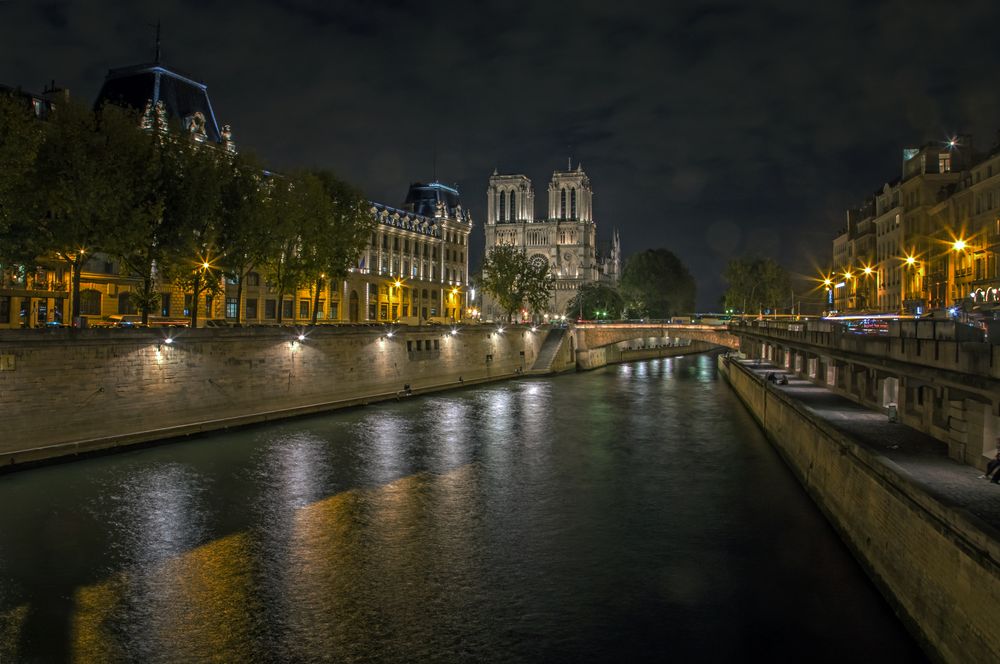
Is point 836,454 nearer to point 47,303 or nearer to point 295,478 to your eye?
point 295,478

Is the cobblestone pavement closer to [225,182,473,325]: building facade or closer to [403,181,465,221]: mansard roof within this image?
[225,182,473,325]: building facade

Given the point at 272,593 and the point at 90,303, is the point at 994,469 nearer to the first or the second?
the point at 272,593

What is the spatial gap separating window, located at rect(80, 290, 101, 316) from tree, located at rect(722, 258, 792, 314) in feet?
313

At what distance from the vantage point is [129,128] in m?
33.5

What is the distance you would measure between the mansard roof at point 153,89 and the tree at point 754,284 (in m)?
87.3

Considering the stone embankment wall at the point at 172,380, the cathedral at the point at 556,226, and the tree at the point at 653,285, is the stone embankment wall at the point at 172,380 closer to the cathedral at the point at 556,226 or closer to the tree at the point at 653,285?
the tree at the point at 653,285

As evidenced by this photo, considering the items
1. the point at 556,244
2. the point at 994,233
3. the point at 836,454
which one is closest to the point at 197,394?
the point at 836,454

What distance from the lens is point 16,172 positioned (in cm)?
2791

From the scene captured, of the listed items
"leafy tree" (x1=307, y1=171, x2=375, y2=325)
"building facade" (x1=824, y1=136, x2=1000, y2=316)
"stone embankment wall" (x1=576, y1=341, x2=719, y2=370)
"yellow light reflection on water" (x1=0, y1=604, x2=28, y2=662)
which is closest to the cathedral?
"stone embankment wall" (x1=576, y1=341, x2=719, y2=370)

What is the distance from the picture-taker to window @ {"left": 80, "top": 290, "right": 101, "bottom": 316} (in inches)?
A: 1928

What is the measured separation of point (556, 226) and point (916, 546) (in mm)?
158198

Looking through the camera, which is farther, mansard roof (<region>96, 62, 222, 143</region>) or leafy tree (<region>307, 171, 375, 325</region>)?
mansard roof (<region>96, 62, 222, 143</region>)

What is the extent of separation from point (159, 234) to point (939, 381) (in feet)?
110

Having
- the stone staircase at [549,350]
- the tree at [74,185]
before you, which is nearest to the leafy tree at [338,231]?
the tree at [74,185]
